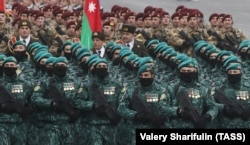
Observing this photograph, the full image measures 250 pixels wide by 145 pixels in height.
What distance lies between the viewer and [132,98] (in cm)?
1454

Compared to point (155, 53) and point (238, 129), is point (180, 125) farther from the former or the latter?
point (155, 53)

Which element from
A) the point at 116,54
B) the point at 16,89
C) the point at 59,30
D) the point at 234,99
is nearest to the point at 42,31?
the point at 59,30

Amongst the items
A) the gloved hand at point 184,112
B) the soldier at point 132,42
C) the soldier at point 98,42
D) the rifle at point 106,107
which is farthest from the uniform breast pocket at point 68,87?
the soldier at point 132,42

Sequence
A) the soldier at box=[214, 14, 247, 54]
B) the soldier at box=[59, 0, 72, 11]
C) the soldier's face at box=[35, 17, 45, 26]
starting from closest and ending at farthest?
the soldier at box=[214, 14, 247, 54] → the soldier's face at box=[35, 17, 45, 26] → the soldier at box=[59, 0, 72, 11]

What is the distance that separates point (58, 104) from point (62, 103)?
0.21ft

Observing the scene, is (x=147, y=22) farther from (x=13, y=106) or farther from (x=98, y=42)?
(x=13, y=106)

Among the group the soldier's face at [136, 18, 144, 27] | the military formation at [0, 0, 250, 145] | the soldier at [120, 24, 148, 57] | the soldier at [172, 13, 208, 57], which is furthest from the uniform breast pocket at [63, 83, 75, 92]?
the soldier's face at [136, 18, 144, 27]

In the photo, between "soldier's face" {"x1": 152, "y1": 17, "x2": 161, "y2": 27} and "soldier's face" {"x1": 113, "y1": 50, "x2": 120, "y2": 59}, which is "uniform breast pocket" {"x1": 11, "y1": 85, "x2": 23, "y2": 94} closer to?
"soldier's face" {"x1": 113, "y1": 50, "x2": 120, "y2": 59}

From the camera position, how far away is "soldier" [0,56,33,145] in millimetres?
14703

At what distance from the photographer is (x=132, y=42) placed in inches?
745

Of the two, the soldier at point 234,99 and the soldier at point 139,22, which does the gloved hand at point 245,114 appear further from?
the soldier at point 139,22

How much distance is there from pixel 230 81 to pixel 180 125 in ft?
3.53

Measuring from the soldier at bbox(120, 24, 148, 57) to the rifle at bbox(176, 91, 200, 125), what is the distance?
156 inches

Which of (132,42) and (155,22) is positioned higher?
(155,22)
